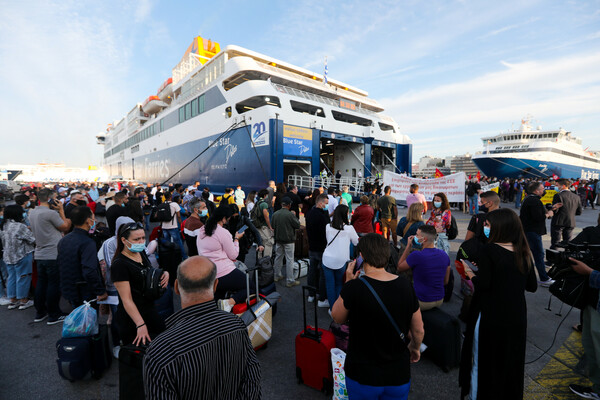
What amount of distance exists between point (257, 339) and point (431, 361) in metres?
1.92

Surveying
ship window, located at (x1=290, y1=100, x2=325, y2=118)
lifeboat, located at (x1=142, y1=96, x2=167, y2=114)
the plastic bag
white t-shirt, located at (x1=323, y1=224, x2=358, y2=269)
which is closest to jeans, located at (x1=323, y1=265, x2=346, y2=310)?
white t-shirt, located at (x1=323, y1=224, x2=358, y2=269)

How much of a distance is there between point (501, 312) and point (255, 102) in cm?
1535

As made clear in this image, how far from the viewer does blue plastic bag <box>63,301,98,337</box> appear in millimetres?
2631

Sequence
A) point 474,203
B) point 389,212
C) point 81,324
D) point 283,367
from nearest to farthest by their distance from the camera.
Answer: point 81,324 → point 283,367 → point 389,212 → point 474,203

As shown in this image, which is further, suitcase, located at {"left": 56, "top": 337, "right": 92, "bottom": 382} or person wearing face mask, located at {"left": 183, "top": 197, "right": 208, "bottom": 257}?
person wearing face mask, located at {"left": 183, "top": 197, "right": 208, "bottom": 257}

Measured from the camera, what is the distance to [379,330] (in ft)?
5.22

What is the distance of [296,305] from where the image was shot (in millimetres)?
4285

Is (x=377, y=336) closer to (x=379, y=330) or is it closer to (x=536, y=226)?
(x=379, y=330)

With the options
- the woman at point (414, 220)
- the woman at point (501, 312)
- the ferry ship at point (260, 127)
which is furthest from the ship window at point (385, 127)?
the woman at point (501, 312)

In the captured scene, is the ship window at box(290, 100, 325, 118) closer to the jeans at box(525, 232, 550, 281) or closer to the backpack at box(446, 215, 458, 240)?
the backpack at box(446, 215, 458, 240)

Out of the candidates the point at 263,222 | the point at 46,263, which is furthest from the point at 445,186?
the point at 46,263

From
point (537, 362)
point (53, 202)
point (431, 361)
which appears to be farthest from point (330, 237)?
point (53, 202)

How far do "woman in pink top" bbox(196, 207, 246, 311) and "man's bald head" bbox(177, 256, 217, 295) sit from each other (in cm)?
183

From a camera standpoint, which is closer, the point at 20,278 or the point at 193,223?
the point at 20,278
